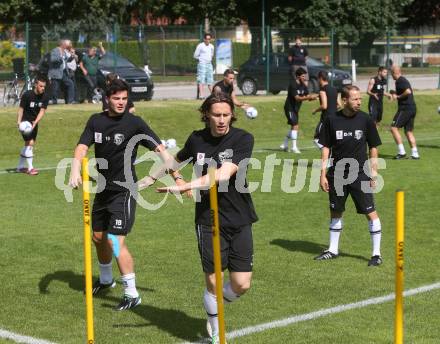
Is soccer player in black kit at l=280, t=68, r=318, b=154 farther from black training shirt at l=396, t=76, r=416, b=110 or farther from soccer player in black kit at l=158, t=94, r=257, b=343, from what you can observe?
soccer player in black kit at l=158, t=94, r=257, b=343

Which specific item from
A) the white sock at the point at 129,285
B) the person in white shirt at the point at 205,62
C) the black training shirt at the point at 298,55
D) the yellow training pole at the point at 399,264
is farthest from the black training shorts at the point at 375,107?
the yellow training pole at the point at 399,264

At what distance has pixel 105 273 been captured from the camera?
958cm

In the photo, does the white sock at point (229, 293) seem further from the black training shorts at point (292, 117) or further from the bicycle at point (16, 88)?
the bicycle at point (16, 88)

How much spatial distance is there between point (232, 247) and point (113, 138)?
202 cm

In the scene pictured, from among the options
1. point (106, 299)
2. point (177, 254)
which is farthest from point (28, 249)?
point (106, 299)

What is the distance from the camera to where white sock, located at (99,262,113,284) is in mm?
9531

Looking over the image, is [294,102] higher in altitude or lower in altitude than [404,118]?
higher

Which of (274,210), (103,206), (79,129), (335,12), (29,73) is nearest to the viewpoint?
(103,206)

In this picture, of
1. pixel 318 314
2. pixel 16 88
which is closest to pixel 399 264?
pixel 318 314

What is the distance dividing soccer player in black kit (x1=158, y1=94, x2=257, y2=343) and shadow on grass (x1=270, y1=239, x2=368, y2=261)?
401cm

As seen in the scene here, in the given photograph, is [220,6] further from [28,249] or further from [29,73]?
[28,249]

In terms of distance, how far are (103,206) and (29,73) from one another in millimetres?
21764

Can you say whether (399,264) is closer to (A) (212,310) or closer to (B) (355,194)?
(A) (212,310)

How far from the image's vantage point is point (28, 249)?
11.8 m
